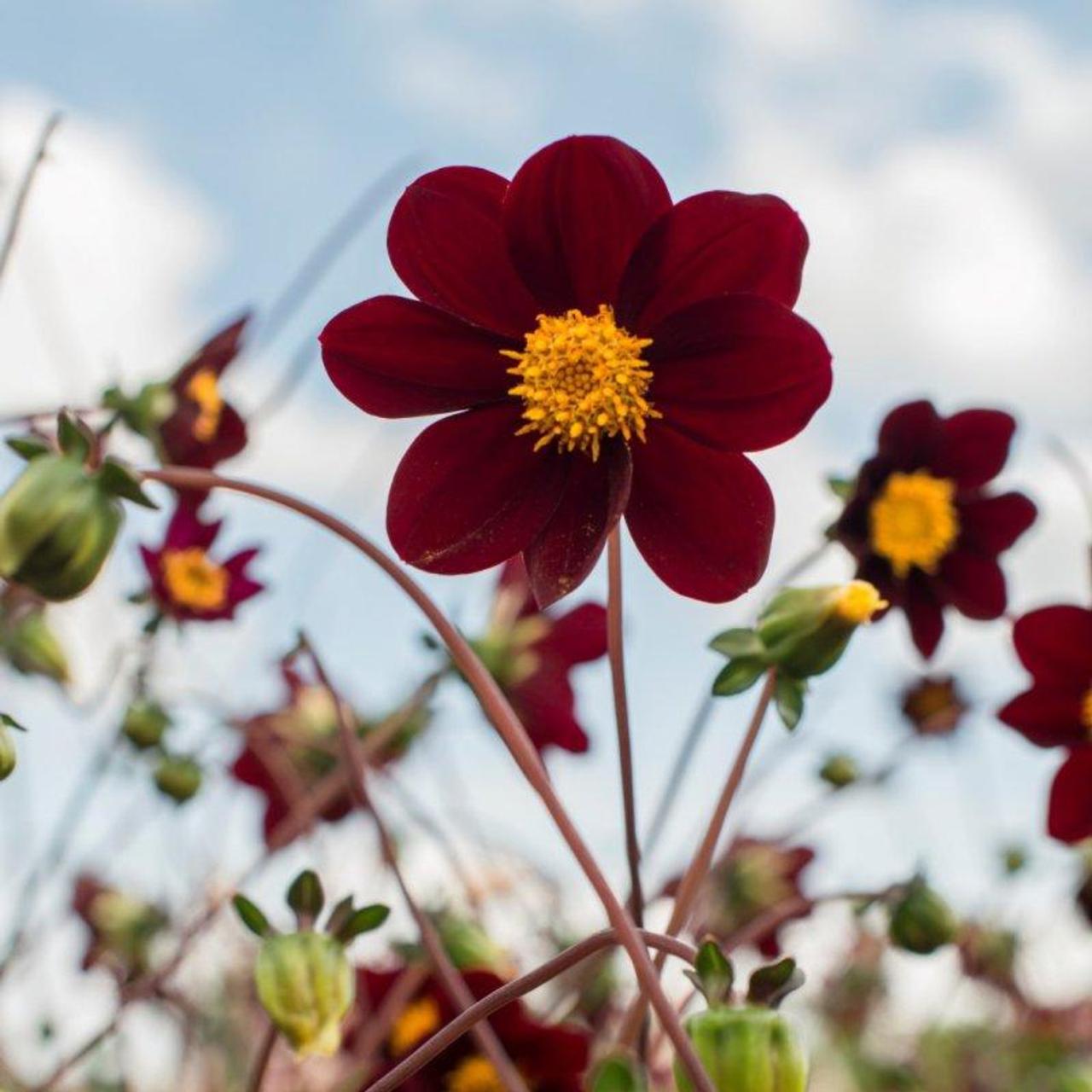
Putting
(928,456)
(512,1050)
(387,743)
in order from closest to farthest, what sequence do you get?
(512,1050)
(928,456)
(387,743)

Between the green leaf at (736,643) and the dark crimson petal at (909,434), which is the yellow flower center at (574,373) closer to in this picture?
the green leaf at (736,643)

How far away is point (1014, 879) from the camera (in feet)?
4.60

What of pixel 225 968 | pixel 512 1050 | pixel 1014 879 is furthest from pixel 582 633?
pixel 225 968

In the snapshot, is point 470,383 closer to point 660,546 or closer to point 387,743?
point 660,546

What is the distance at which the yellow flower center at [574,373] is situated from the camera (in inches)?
24.7

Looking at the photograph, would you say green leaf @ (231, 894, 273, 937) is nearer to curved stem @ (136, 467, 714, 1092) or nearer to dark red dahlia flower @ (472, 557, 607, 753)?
curved stem @ (136, 467, 714, 1092)

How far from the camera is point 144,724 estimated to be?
951mm

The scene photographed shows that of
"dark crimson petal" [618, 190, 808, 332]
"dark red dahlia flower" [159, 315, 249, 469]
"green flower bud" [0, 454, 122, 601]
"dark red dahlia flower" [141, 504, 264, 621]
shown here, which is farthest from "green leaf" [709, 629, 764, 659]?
"dark red dahlia flower" [141, 504, 264, 621]

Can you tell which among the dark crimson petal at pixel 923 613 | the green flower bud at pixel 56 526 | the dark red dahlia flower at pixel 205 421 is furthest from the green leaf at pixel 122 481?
the dark crimson petal at pixel 923 613

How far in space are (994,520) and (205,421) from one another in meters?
0.43

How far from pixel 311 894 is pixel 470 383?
205mm

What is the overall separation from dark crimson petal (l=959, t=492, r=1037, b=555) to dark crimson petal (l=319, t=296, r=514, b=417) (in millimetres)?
353

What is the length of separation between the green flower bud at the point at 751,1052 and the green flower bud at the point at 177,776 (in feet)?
1.65

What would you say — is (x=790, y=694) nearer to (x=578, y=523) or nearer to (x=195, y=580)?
(x=578, y=523)
